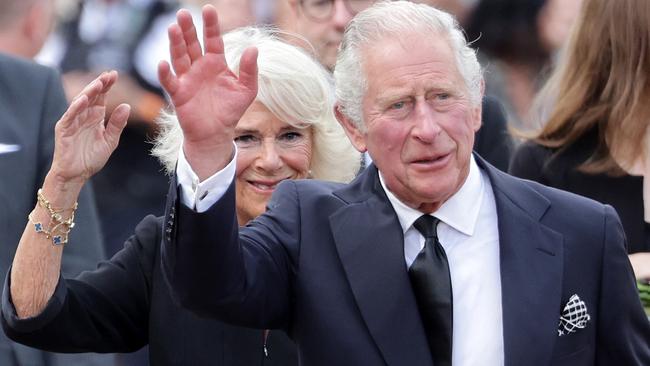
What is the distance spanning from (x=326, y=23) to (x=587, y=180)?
1.19 meters

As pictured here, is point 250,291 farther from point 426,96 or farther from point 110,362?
point 110,362

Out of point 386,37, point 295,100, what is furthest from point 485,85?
point 386,37

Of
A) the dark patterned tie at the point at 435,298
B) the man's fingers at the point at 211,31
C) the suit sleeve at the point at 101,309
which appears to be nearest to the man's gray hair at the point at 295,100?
the suit sleeve at the point at 101,309

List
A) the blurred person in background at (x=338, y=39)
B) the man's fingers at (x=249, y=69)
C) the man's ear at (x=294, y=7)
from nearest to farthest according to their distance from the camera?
1. the man's fingers at (x=249, y=69)
2. the blurred person in background at (x=338, y=39)
3. the man's ear at (x=294, y=7)

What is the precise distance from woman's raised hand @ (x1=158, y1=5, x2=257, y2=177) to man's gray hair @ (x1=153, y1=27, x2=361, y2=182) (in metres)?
1.09

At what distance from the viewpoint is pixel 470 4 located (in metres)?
9.33

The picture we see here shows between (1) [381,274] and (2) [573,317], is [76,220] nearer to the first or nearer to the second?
(1) [381,274]

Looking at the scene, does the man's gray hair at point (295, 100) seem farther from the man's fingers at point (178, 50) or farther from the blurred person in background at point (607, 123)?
the man's fingers at point (178, 50)

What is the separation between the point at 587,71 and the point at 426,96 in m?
1.63

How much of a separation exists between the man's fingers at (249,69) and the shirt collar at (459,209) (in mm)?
545

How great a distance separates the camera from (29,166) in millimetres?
4449

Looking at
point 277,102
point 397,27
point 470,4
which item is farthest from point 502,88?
point 397,27

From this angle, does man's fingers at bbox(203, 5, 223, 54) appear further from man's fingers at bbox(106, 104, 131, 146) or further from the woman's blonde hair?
the woman's blonde hair

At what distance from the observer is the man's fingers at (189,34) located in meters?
3.19
